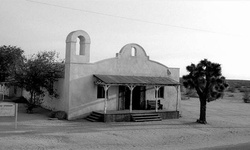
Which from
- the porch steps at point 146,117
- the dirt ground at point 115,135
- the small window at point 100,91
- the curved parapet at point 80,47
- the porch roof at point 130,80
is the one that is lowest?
the dirt ground at point 115,135

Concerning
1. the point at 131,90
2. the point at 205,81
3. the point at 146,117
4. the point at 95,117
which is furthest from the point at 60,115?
the point at 205,81

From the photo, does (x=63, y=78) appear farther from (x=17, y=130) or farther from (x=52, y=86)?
(x=17, y=130)

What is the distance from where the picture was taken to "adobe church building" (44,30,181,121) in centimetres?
2044

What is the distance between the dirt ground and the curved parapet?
4.53 m

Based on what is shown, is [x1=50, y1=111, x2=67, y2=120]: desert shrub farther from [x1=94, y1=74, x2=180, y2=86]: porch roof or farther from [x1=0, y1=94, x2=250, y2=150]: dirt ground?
[x1=94, y1=74, x2=180, y2=86]: porch roof

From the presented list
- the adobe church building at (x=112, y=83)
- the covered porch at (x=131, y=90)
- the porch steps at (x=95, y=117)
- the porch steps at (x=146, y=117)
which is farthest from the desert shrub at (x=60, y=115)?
the porch steps at (x=146, y=117)

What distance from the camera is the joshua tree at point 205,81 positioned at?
21.4 metres

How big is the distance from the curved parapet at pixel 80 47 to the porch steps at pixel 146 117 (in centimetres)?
553

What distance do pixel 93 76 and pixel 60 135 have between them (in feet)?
23.7

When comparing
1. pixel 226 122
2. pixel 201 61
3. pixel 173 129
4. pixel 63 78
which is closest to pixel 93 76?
pixel 63 78

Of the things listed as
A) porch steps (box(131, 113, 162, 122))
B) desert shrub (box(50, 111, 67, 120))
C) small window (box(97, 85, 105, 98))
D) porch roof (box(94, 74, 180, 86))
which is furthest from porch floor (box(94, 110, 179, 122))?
desert shrub (box(50, 111, 67, 120))

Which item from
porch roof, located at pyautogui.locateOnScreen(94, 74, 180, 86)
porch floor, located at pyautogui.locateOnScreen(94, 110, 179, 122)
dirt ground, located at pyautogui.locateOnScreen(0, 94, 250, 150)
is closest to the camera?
dirt ground, located at pyautogui.locateOnScreen(0, 94, 250, 150)

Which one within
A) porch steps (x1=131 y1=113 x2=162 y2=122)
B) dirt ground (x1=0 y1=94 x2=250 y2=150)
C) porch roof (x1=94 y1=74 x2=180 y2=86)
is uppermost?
porch roof (x1=94 y1=74 x2=180 y2=86)

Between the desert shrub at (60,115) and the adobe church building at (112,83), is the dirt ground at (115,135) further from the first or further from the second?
the adobe church building at (112,83)
